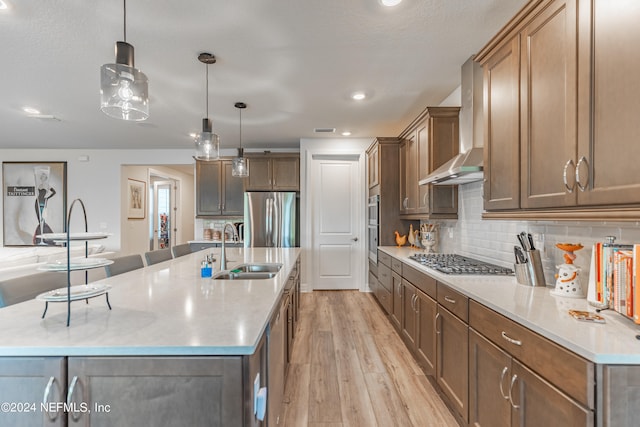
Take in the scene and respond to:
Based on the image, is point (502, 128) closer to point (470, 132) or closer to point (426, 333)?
point (470, 132)

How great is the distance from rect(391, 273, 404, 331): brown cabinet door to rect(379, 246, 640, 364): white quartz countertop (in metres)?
1.19

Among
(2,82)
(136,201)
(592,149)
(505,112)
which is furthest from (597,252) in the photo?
(136,201)

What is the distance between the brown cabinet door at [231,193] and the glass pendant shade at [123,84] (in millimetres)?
4023

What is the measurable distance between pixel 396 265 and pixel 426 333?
99 cm

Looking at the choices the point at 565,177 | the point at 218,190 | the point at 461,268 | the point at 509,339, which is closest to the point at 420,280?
the point at 461,268

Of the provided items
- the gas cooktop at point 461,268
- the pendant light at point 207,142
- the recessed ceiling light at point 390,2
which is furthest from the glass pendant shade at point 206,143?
the gas cooktop at point 461,268

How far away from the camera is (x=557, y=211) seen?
56.1 inches

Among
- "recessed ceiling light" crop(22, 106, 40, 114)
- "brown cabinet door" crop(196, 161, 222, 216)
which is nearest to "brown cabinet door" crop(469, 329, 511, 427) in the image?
"brown cabinet door" crop(196, 161, 222, 216)

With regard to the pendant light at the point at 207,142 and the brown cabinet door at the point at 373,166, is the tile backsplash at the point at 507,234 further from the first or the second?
the pendant light at the point at 207,142

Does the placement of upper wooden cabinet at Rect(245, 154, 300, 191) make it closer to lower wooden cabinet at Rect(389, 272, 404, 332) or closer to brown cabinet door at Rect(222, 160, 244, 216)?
brown cabinet door at Rect(222, 160, 244, 216)

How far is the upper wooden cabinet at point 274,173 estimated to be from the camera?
17.2 feet

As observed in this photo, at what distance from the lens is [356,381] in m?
2.37

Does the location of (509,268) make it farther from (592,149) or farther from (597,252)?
(592,149)

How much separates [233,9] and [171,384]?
6.63 feet
